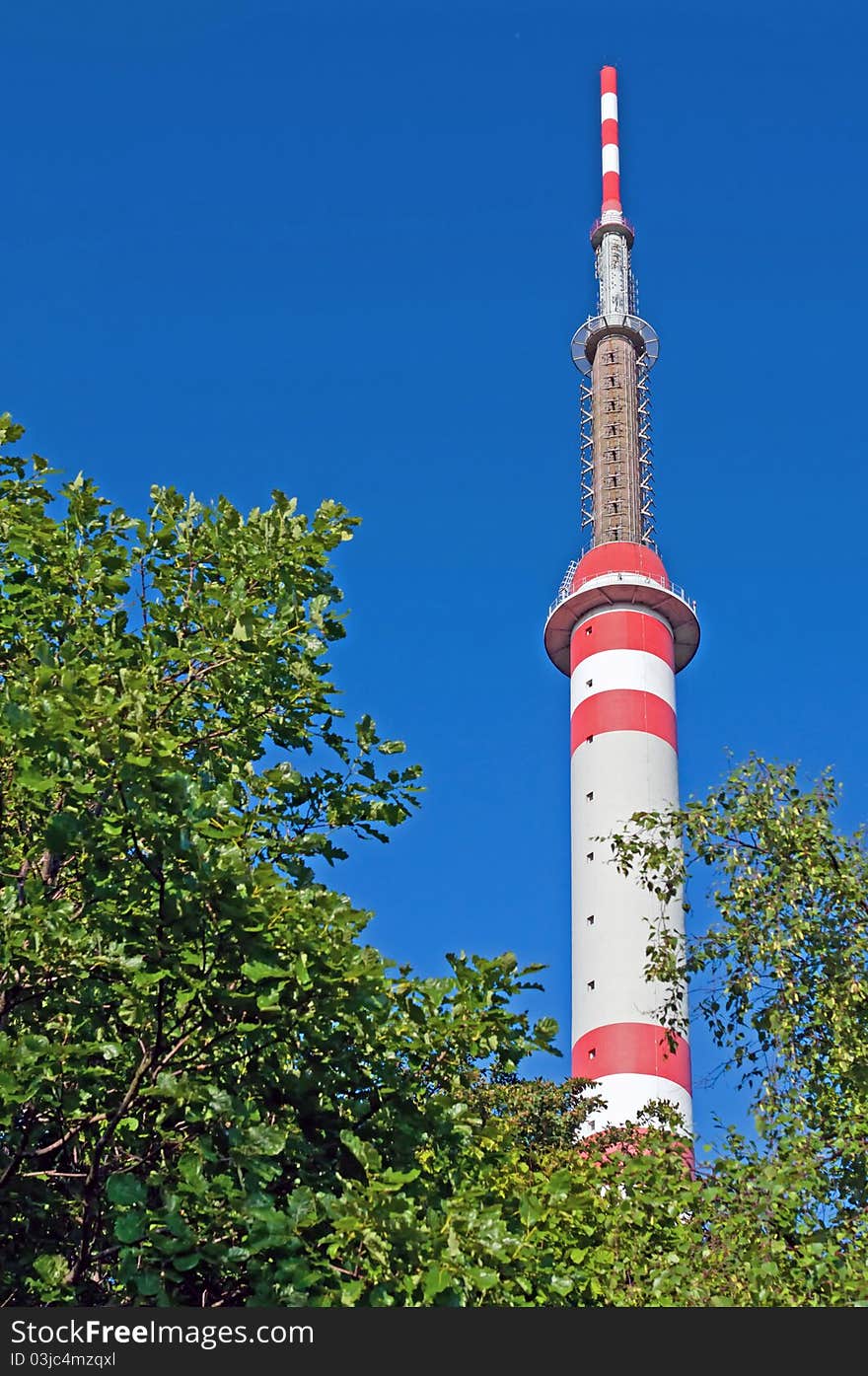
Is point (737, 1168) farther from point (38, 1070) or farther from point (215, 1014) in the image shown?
point (38, 1070)

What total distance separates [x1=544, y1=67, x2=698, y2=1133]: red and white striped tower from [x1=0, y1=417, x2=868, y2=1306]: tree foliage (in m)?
23.8

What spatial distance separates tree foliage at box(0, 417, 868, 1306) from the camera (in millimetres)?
7977

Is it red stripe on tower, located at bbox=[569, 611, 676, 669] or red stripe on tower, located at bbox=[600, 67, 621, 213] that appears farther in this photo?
red stripe on tower, located at bbox=[600, 67, 621, 213]

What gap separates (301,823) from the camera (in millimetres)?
10016

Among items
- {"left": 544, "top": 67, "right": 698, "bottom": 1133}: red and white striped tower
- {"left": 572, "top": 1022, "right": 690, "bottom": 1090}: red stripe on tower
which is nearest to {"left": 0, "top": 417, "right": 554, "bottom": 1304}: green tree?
{"left": 544, "top": 67, "right": 698, "bottom": 1133}: red and white striped tower

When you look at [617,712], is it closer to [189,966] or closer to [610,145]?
[610,145]

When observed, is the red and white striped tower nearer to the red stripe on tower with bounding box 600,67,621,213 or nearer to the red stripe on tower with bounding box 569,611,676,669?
the red stripe on tower with bounding box 569,611,676,669

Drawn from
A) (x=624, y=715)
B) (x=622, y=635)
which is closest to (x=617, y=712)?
(x=624, y=715)

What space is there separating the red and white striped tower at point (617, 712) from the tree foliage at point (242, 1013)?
78.1ft

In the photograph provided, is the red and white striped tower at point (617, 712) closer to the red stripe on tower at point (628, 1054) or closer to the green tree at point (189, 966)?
the red stripe on tower at point (628, 1054)

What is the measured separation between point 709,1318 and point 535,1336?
1.10m

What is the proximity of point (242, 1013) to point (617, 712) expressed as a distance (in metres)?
35.9

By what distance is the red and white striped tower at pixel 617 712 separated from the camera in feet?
129

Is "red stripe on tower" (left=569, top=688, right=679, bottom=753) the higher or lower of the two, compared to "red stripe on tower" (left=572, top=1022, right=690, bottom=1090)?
higher
